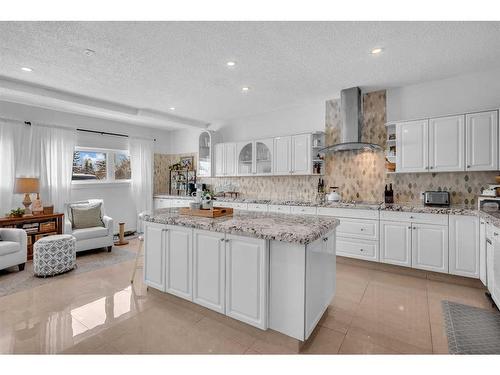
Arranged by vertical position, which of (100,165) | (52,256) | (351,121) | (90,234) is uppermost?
(351,121)

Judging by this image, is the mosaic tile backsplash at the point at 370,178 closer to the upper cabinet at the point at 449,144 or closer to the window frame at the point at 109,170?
the upper cabinet at the point at 449,144

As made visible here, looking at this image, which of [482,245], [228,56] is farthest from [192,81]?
[482,245]

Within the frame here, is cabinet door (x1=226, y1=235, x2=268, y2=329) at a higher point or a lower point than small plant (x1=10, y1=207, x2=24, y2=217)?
lower

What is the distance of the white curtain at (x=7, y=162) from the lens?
407 cm

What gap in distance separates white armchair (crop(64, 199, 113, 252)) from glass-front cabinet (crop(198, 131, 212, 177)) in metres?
2.21

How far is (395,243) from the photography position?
11.0 feet

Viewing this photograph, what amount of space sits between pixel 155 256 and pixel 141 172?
394 centimetres

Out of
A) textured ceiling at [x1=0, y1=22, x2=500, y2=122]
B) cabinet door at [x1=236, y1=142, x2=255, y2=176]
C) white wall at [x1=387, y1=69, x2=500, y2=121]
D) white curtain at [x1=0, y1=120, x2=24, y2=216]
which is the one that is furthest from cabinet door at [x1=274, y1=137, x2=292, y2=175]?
white curtain at [x1=0, y1=120, x2=24, y2=216]

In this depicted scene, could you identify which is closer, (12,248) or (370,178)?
(12,248)

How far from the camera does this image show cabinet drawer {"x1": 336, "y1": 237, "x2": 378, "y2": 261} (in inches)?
138

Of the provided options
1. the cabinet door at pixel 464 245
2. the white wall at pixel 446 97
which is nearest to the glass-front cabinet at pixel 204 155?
the white wall at pixel 446 97

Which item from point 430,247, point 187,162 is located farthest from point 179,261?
point 187,162

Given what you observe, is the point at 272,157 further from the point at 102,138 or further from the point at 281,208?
the point at 102,138

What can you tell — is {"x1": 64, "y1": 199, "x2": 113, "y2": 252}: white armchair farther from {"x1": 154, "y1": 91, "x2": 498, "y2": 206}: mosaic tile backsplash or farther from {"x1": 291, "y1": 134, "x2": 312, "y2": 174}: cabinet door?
{"x1": 291, "y1": 134, "x2": 312, "y2": 174}: cabinet door
